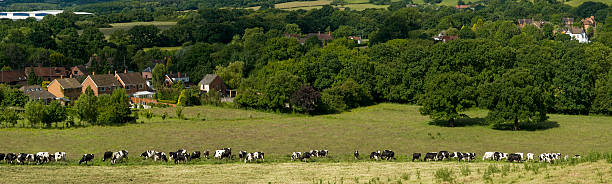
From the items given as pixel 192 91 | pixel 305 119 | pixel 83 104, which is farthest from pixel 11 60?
pixel 305 119

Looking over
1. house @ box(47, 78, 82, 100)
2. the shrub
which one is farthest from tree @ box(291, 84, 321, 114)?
the shrub

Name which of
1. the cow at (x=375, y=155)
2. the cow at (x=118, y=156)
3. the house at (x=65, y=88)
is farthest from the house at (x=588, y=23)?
the cow at (x=118, y=156)

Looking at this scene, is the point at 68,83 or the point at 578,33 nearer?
the point at 68,83

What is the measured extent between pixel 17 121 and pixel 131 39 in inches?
2780

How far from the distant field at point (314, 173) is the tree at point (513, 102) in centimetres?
1796

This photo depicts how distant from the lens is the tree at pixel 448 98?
56.4 metres

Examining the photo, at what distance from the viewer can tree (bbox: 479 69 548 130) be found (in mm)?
54000

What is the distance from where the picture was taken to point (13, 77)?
3659 inches

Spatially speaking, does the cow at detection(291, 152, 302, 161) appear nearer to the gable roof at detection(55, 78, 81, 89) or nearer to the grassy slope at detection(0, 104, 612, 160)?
the grassy slope at detection(0, 104, 612, 160)

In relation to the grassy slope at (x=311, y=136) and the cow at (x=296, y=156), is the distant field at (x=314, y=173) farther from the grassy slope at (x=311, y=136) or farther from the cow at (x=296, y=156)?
the grassy slope at (x=311, y=136)

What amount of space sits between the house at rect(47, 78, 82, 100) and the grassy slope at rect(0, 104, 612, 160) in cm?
2286

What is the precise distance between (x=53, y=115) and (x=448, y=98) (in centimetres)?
3349

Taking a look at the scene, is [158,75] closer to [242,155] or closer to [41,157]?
[41,157]

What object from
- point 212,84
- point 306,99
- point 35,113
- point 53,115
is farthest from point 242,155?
point 212,84
